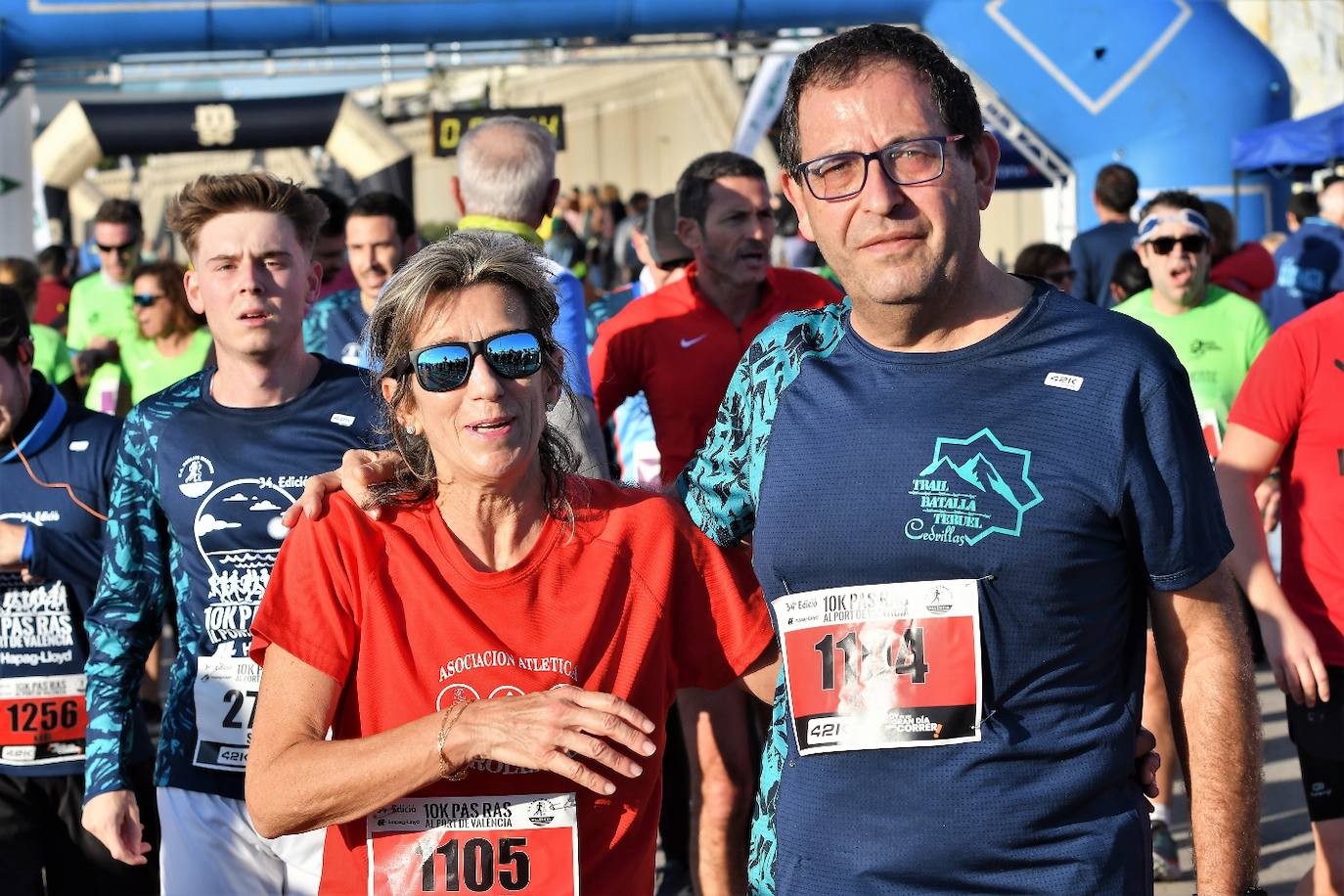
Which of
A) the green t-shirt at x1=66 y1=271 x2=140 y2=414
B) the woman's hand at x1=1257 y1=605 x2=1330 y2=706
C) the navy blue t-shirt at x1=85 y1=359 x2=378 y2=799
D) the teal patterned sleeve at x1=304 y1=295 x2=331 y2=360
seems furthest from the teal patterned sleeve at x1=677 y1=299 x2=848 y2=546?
the green t-shirt at x1=66 y1=271 x2=140 y2=414

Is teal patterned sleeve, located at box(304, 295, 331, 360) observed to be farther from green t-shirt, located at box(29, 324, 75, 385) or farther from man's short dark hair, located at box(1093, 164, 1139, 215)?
man's short dark hair, located at box(1093, 164, 1139, 215)

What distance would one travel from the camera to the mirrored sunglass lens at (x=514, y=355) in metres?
2.68

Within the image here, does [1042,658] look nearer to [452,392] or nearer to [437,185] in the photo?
[452,392]

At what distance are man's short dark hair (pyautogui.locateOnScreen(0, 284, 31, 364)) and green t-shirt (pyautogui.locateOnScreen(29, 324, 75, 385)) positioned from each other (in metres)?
3.71

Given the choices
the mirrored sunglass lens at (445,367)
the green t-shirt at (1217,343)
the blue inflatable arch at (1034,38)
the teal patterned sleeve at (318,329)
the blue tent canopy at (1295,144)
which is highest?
the blue inflatable arch at (1034,38)

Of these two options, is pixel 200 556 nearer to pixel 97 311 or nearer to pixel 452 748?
pixel 452 748

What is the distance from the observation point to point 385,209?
22.0ft

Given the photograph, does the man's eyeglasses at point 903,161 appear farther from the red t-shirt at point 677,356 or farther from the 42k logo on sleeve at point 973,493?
the red t-shirt at point 677,356

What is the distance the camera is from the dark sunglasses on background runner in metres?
6.44

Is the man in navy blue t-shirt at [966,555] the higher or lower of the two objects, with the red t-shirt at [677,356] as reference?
lower

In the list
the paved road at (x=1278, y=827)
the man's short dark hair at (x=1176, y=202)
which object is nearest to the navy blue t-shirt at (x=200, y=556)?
the paved road at (x=1278, y=827)

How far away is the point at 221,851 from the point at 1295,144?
13.0 meters

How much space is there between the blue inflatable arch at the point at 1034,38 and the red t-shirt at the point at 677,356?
10651mm

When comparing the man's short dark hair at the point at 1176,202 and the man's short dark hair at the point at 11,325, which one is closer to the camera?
the man's short dark hair at the point at 11,325
